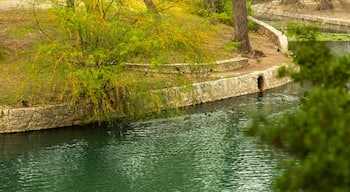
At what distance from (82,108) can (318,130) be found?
13.2 m

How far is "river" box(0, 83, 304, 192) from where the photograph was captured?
47.9ft

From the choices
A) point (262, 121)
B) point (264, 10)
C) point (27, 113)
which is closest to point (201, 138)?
point (27, 113)

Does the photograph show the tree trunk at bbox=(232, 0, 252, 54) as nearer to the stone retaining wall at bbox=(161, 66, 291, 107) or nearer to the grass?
the stone retaining wall at bbox=(161, 66, 291, 107)

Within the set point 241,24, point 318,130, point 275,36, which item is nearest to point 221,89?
point 241,24

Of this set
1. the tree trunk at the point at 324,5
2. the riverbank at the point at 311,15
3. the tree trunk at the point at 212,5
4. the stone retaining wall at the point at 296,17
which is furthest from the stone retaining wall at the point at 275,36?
the tree trunk at the point at 324,5

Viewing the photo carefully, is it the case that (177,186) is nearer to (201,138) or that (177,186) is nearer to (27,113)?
(201,138)

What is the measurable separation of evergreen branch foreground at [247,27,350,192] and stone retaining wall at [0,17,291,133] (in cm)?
1197

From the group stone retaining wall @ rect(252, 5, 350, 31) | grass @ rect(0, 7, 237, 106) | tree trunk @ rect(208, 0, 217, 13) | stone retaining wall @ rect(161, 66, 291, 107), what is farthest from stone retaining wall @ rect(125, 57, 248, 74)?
stone retaining wall @ rect(252, 5, 350, 31)

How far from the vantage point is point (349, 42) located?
32.9 meters

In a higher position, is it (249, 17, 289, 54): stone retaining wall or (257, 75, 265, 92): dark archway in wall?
(249, 17, 289, 54): stone retaining wall

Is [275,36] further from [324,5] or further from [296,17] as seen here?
[324,5]

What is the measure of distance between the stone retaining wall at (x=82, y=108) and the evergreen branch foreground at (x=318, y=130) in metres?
12.0

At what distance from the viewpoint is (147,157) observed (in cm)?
1630

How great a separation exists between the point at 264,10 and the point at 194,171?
35.0 metres
